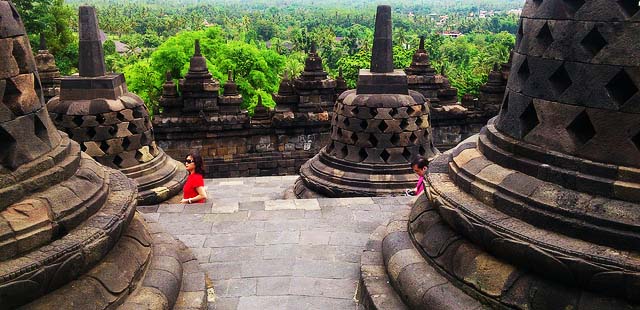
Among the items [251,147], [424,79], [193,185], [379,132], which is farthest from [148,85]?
[193,185]

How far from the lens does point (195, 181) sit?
6676mm

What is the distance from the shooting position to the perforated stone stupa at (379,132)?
25.5ft

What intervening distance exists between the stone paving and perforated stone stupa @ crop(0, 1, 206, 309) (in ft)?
2.25

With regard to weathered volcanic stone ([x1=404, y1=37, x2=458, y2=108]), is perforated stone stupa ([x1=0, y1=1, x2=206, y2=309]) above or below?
above

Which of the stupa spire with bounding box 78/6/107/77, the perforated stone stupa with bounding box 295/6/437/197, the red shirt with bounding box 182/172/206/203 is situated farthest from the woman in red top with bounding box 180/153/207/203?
the stupa spire with bounding box 78/6/107/77

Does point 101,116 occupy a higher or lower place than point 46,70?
higher

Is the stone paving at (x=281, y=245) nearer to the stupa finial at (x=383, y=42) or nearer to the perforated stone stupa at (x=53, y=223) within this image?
the perforated stone stupa at (x=53, y=223)

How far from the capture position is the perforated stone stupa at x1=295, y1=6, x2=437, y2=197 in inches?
306

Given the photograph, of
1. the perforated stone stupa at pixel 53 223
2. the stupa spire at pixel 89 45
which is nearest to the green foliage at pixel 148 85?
the stupa spire at pixel 89 45

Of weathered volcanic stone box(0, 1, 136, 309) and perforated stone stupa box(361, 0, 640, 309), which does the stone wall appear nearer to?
weathered volcanic stone box(0, 1, 136, 309)

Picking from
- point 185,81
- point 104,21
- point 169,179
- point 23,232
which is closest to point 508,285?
point 23,232

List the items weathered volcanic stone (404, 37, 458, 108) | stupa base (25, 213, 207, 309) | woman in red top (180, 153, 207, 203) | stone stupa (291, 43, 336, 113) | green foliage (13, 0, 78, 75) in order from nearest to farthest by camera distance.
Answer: stupa base (25, 213, 207, 309) < woman in red top (180, 153, 207, 203) < stone stupa (291, 43, 336, 113) < weathered volcanic stone (404, 37, 458, 108) < green foliage (13, 0, 78, 75)

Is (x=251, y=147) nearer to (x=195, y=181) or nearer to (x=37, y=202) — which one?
(x=195, y=181)

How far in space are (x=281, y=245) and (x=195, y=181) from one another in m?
2.22
